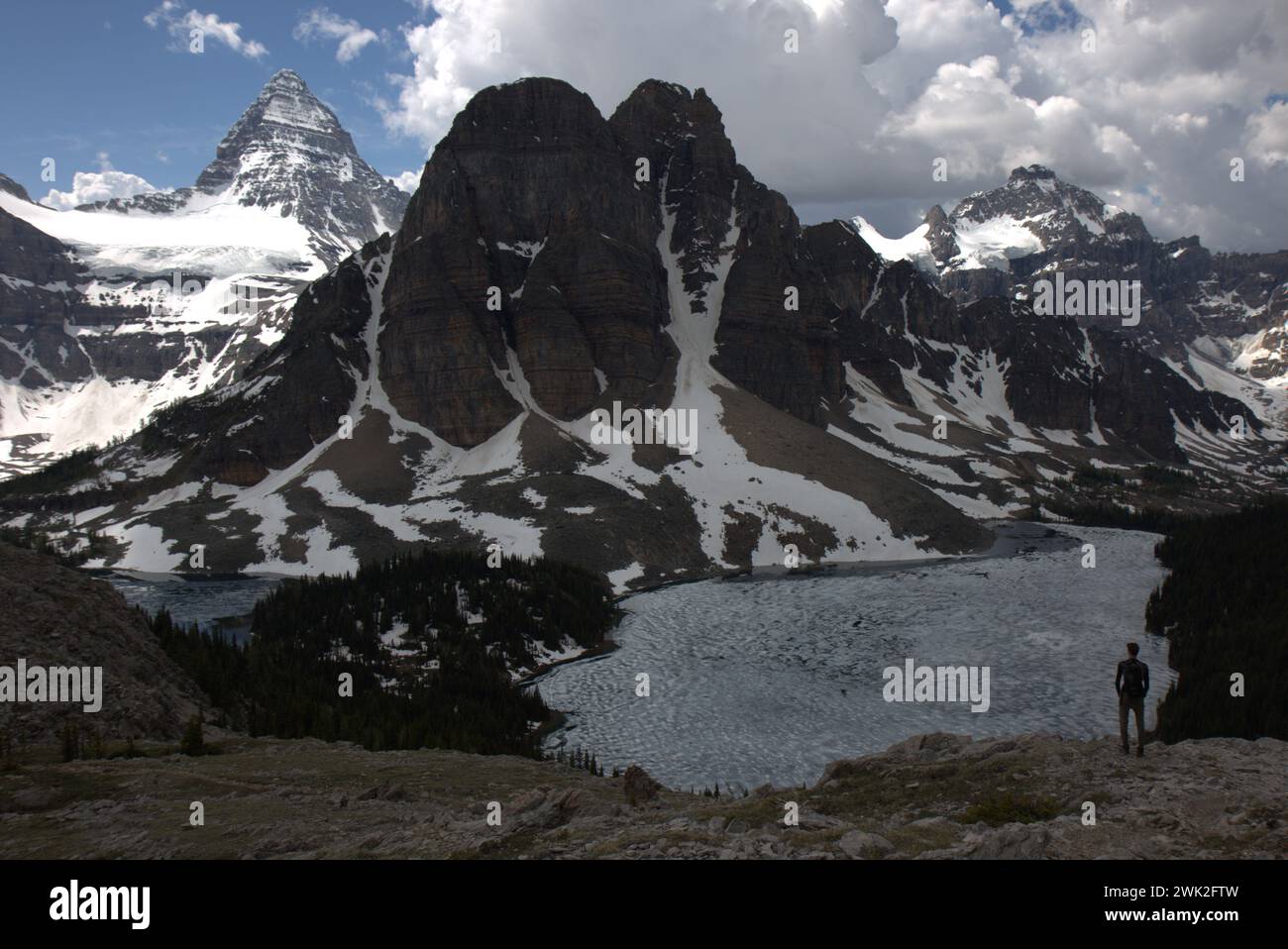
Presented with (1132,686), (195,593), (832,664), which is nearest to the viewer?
(1132,686)

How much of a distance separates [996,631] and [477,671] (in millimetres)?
39284

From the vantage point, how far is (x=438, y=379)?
415 feet

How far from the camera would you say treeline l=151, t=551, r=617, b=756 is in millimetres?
38219

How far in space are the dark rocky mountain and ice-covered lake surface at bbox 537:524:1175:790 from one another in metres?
16.1

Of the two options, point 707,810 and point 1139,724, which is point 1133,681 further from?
point 707,810

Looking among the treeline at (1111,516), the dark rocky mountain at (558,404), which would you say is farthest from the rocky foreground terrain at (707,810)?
the treeline at (1111,516)

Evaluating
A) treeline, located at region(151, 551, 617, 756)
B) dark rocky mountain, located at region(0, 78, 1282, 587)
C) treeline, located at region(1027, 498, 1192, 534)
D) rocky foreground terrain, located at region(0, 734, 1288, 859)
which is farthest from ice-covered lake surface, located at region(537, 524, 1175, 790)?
treeline, located at region(1027, 498, 1192, 534)

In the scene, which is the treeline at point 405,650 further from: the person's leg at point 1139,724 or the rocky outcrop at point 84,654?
the person's leg at point 1139,724

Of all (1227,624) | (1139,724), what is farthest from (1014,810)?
(1227,624)

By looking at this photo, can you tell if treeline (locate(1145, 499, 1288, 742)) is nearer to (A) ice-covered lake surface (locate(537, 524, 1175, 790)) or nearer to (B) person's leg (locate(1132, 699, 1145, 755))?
(A) ice-covered lake surface (locate(537, 524, 1175, 790))

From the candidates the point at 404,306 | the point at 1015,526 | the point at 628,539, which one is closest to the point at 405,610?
the point at 628,539

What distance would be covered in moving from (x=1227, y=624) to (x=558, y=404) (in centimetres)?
9012

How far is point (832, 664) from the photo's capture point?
188 feet
